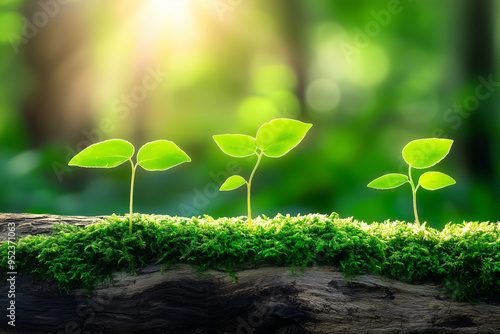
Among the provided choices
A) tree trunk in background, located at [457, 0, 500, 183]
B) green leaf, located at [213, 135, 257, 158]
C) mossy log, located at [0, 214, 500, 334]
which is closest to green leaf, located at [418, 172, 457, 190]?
mossy log, located at [0, 214, 500, 334]

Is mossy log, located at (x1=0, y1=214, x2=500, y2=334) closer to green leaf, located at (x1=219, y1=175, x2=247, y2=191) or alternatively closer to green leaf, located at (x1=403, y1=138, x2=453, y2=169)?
green leaf, located at (x1=219, y1=175, x2=247, y2=191)

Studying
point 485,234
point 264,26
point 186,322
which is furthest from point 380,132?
point 186,322

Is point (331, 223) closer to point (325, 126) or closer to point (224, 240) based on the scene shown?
point (224, 240)

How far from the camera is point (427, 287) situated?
1080mm

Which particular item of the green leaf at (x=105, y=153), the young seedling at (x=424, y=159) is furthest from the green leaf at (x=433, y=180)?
the green leaf at (x=105, y=153)

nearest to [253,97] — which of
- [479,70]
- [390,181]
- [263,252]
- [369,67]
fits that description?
[369,67]

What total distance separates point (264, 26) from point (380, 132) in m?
1.44

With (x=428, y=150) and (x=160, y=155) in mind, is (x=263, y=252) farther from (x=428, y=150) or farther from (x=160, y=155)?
(x=428, y=150)

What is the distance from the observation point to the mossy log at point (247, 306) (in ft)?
3.34

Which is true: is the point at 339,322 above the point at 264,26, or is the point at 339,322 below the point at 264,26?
below

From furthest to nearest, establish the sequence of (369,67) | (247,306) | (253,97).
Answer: (369,67) < (253,97) < (247,306)

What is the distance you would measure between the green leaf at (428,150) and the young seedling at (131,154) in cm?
68

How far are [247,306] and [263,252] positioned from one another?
15cm

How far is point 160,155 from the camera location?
3.74ft
